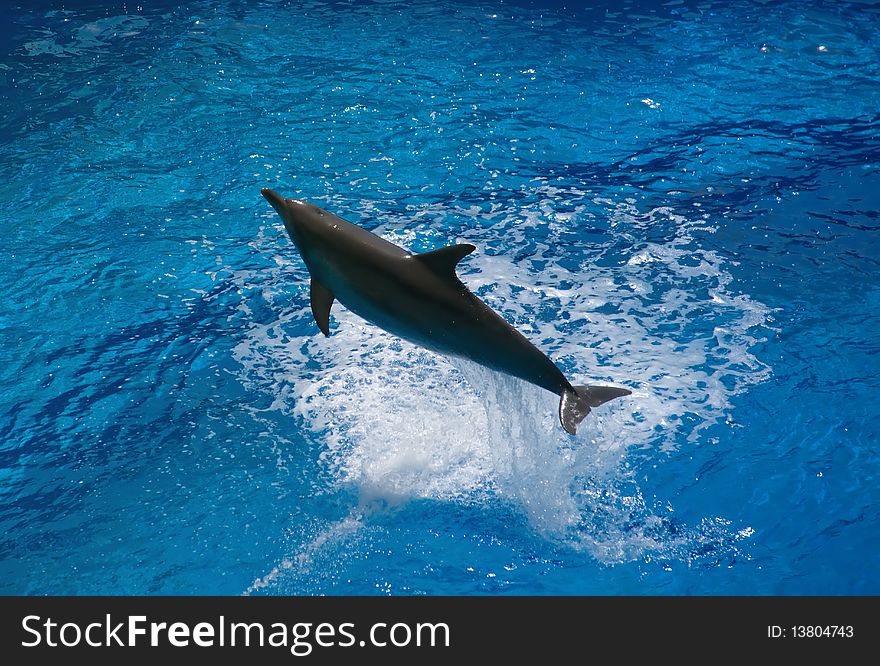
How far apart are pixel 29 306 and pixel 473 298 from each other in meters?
4.84

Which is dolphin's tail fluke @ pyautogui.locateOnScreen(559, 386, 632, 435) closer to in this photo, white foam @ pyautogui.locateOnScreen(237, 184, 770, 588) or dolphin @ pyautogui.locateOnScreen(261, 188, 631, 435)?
dolphin @ pyautogui.locateOnScreen(261, 188, 631, 435)

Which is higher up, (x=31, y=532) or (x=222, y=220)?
(x=222, y=220)

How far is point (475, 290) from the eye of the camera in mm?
5793

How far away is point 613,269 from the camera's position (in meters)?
6.00

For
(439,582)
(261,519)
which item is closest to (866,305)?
(439,582)

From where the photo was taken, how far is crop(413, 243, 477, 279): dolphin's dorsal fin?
265 cm

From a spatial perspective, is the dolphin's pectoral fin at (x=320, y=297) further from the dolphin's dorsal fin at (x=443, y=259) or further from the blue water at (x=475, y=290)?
the blue water at (x=475, y=290)

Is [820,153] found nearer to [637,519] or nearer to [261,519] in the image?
[637,519]

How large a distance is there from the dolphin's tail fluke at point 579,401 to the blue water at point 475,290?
3.72 ft

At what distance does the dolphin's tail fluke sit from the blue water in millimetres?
1133

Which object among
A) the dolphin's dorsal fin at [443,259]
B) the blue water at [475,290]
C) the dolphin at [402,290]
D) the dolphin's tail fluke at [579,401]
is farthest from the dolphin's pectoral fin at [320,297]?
the blue water at [475,290]

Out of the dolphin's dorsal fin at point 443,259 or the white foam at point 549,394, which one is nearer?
the dolphin's dorsal fin at point 443,259

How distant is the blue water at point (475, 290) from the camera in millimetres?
4191

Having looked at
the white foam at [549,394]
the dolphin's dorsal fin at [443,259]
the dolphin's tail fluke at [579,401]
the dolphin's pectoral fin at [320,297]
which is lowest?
the white foam at [549,394]
